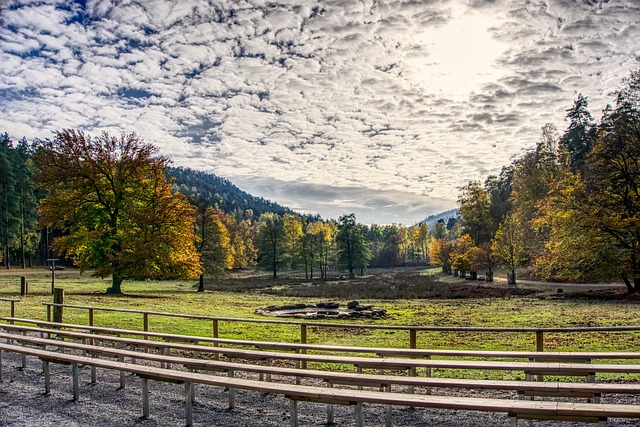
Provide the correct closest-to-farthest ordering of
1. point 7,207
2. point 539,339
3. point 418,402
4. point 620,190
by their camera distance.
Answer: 1. point 418,402
2. point 539,339
3. point 620,190
4. point 7,207

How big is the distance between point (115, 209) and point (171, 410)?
970 inches

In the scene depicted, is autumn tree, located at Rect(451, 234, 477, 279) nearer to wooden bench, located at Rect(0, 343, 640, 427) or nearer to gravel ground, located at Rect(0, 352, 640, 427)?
gravel ground, located at Rect(0, 352, 640, 427)

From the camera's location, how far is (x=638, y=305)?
22375mm

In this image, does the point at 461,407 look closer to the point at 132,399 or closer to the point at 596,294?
the point at 132,399

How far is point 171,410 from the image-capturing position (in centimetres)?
694

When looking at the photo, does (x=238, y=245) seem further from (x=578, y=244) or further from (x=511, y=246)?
(x=578, y=244)

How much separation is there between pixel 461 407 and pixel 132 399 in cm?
533

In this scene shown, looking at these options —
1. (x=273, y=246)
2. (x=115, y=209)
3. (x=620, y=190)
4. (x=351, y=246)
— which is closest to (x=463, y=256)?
(x=351, y=246)

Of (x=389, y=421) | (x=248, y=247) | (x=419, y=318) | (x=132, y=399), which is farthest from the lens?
(x=248, y=247)

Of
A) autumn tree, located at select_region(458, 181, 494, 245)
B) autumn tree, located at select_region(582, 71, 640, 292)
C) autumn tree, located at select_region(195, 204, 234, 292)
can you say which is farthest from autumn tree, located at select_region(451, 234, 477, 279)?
autumn tree, located at select_region(195, 204, 234, 292)

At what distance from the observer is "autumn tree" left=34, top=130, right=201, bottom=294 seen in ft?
90.4

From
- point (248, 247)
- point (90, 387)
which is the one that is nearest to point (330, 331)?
point (90, 387)

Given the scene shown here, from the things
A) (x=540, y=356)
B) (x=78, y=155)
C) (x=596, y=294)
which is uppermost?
(x=78, y=155)

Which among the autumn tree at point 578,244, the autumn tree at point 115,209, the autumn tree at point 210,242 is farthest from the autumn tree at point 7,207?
the autumn tree at point 578,244
